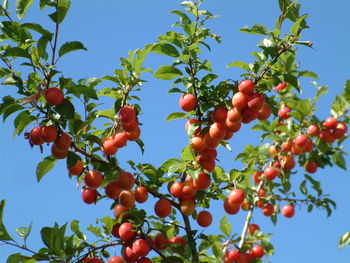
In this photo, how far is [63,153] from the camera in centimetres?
267

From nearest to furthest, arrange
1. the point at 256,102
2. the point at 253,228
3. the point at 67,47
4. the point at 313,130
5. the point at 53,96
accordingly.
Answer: the point at 53,96 → the point at 67,47 → the point at 256,102 → the point at 313,130 → the point at 253,228

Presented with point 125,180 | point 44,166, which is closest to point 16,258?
point 44,166

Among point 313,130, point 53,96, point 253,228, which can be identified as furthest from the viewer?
point 253,228

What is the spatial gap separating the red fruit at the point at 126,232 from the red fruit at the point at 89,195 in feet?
1.04

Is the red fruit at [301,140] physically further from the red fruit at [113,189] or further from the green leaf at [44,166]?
the green leaf at [44,166]

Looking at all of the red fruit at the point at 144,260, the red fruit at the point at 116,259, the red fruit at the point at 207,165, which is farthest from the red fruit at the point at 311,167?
the red fruit at the point at 116,259

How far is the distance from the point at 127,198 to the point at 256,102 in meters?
0.99

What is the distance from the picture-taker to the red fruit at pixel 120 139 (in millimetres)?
2834

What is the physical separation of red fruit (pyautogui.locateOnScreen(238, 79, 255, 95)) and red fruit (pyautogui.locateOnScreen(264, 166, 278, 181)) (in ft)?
2.72

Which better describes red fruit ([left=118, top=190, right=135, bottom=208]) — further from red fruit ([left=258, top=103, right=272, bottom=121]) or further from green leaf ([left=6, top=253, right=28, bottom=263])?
red fruit ([left=258, top=103, right=272, bottom=121])

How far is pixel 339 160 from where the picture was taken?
11.3 ft

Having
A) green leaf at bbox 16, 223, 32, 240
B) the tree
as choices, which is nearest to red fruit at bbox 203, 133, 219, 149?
the tree

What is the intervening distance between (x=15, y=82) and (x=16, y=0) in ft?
1.72

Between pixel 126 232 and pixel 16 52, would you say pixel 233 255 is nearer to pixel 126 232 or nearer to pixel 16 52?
pixel 126 232
